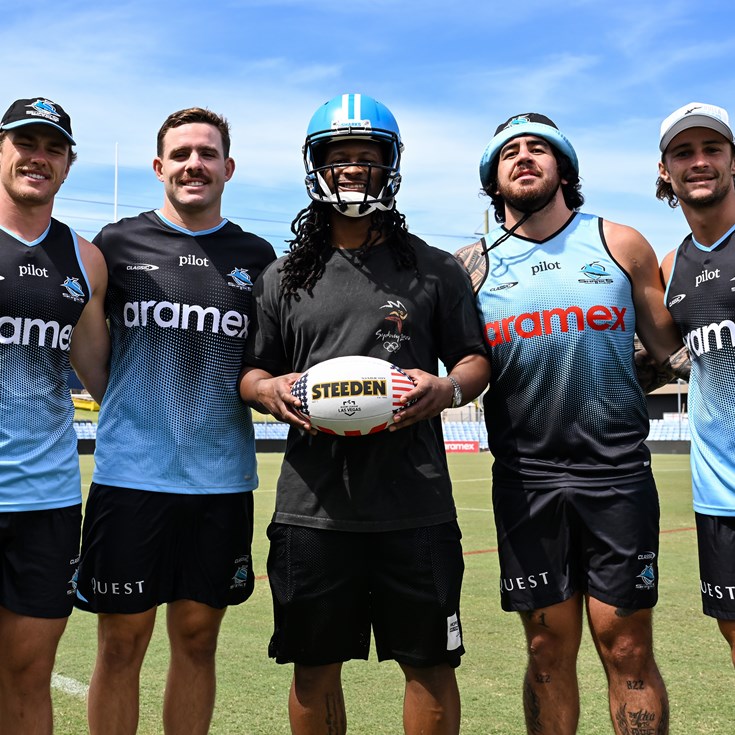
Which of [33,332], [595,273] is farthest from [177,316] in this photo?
[595,273]

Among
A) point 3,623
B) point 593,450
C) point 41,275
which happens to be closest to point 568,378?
point 593,450

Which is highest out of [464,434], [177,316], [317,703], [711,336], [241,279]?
[464,434]

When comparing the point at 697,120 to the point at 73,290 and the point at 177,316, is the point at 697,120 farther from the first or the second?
the point at 73,290

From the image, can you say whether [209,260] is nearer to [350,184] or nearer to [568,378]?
[350,184]

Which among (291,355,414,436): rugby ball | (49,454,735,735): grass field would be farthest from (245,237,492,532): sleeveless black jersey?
(49,454,735,735): grass field

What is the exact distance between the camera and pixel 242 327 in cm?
400

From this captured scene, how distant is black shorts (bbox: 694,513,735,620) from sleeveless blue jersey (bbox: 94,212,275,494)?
1.97 metres

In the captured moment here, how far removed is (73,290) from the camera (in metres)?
3.64

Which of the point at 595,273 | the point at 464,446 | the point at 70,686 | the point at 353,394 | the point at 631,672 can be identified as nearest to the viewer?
the point at 353,394

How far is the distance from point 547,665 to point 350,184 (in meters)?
2.09

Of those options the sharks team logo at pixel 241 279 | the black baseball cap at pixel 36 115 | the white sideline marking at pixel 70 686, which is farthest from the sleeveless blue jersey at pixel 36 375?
the white sideline marking at pixel 70 686

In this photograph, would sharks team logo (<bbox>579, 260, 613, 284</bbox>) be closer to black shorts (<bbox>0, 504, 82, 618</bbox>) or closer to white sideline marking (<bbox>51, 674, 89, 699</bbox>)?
black shorts (<bbox>0, 504, 82, 618</bbox>)

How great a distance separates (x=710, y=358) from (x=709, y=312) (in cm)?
19

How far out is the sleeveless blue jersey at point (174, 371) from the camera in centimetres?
386
